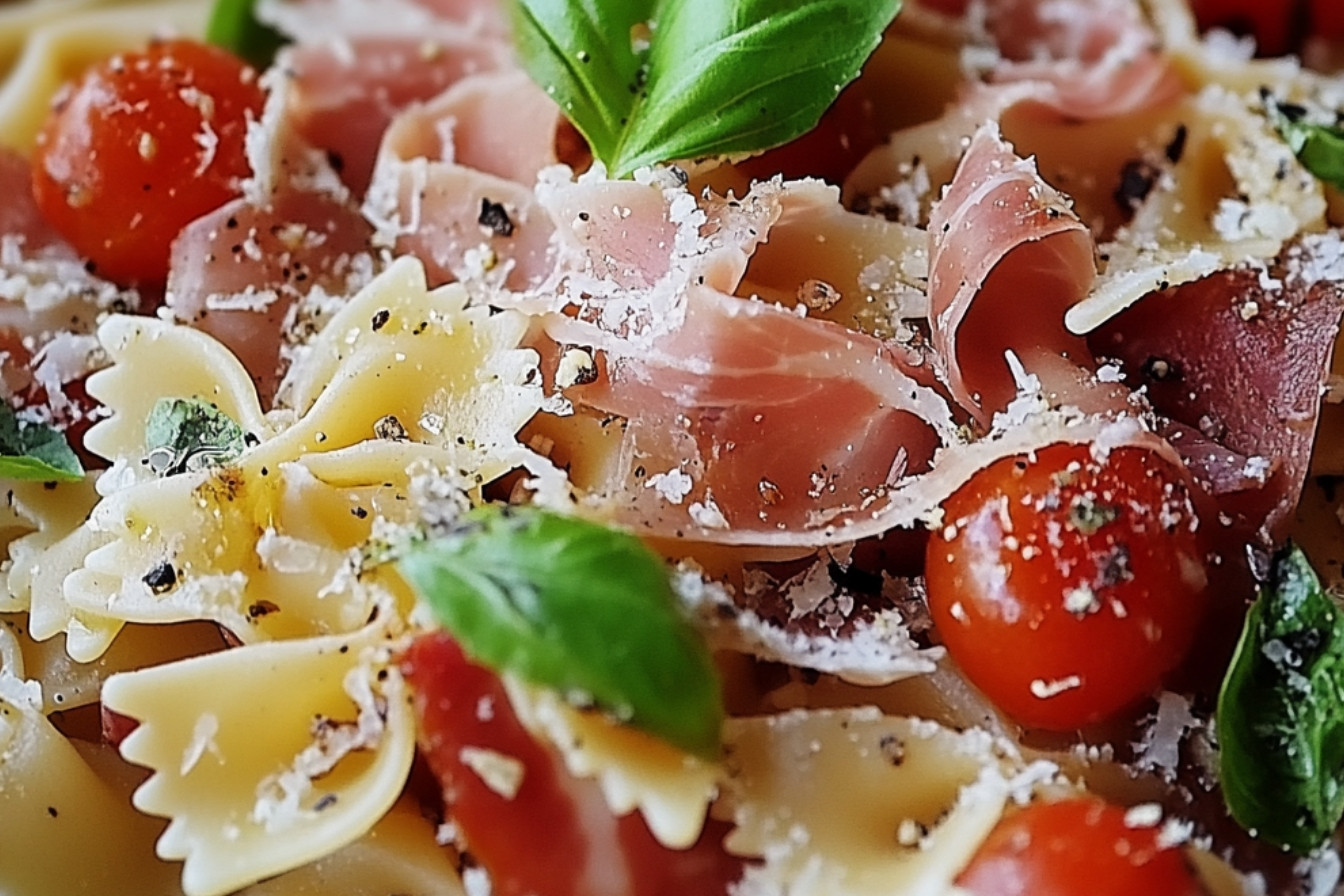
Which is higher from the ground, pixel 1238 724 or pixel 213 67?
pixel 213 67

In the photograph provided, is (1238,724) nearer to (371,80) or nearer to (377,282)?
(377,282)

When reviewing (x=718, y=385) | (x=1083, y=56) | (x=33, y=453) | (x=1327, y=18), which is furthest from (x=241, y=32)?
(x=1327, y=18)

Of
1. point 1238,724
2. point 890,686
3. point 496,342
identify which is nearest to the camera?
point 1238,724

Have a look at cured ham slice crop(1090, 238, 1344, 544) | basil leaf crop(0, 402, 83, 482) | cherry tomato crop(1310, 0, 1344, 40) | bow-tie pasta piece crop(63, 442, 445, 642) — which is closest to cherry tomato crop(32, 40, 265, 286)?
basil leaf crop(0, 402, 83, 482)

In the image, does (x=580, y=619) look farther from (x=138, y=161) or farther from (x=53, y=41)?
(x=53, y=41)

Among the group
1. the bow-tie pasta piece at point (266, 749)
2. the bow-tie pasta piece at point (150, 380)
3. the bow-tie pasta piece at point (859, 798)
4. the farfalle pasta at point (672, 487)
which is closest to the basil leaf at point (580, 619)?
the farfalle pasta at point (672, 487)

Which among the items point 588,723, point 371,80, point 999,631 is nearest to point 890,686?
point 999,631
